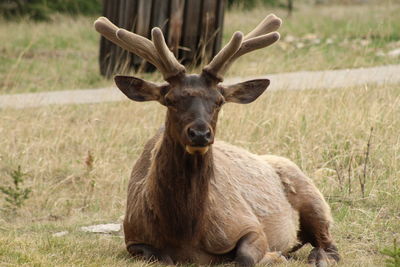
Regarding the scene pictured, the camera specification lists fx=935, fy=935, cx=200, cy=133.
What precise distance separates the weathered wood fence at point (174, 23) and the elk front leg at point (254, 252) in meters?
7.47

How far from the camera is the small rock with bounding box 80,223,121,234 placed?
8.54 m

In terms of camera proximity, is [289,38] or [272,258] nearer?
[272,258]

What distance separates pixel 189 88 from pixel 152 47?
57 cm

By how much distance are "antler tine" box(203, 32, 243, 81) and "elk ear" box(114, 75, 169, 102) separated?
0.44m

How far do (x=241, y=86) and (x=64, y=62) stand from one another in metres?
10.3

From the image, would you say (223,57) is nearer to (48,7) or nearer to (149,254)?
(149,254)

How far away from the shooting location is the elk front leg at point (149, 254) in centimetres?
694

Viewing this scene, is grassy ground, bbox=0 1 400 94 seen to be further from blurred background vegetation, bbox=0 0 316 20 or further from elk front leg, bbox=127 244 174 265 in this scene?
elk front leg, bbox=127 244 174 265

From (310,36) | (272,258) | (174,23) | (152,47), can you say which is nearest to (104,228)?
(272,258)

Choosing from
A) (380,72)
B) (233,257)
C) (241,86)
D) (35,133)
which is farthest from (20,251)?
(380,72)

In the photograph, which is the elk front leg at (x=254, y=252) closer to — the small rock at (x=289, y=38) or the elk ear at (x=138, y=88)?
the elk ear at (x=138, y=88)

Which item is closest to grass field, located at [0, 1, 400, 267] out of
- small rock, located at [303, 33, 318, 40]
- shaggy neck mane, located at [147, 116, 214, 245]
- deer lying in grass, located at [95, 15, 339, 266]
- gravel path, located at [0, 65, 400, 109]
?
gravel path, located at [0, 65, 400, 109]

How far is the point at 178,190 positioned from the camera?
6.88 m

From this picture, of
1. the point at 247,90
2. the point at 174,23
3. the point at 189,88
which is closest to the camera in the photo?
the point at 189,88
